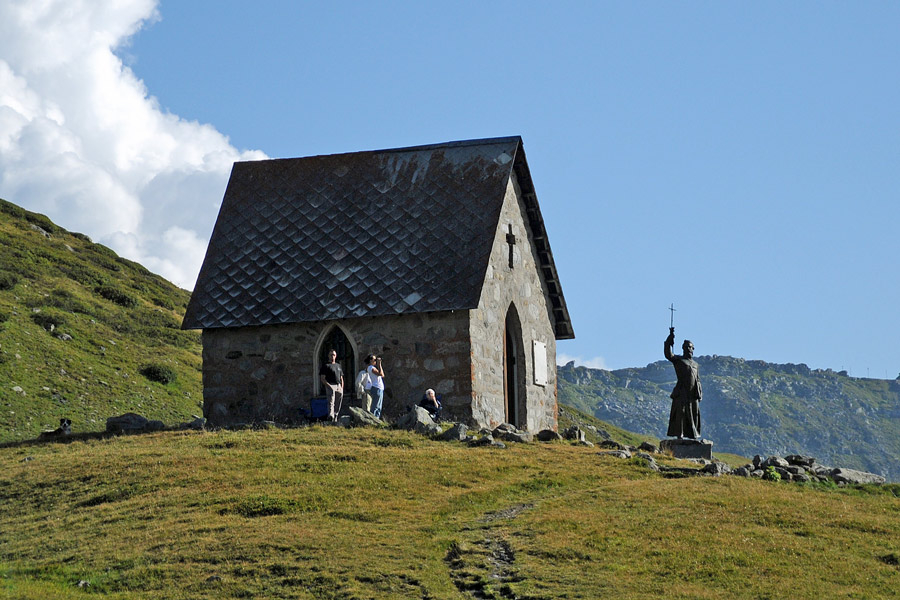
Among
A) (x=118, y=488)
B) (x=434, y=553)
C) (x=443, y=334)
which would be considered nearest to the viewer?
(x=434, y=553)

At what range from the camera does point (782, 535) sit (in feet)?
58.0

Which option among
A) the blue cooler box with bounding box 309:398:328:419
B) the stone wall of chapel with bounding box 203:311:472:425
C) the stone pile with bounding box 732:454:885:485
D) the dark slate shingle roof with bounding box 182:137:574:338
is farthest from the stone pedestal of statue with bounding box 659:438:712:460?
the blue cooler box with bounding box 309:398:328:419

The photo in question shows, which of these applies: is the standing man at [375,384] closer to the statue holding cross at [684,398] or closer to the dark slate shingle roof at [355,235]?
the dark slate shingle roof at [355,235]

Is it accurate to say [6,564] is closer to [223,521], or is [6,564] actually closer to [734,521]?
[223,521]

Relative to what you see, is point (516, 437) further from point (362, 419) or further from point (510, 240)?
point (510, 240)

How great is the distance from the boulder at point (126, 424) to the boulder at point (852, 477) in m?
15.0

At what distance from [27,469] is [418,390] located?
9069mm

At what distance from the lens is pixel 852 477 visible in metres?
24.2

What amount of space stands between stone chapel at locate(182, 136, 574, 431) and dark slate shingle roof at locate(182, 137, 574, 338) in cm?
4

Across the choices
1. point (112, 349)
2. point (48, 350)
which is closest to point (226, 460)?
point (48, 350)

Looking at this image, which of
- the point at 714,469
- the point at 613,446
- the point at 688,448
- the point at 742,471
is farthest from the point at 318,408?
the point at 742,471

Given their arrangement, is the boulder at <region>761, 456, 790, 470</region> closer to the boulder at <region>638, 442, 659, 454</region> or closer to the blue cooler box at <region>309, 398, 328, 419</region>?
the boulder at <region>638, 442, 659, 454</region>

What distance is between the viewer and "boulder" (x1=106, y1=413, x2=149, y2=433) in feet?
91.7

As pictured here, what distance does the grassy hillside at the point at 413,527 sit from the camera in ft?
50.6
